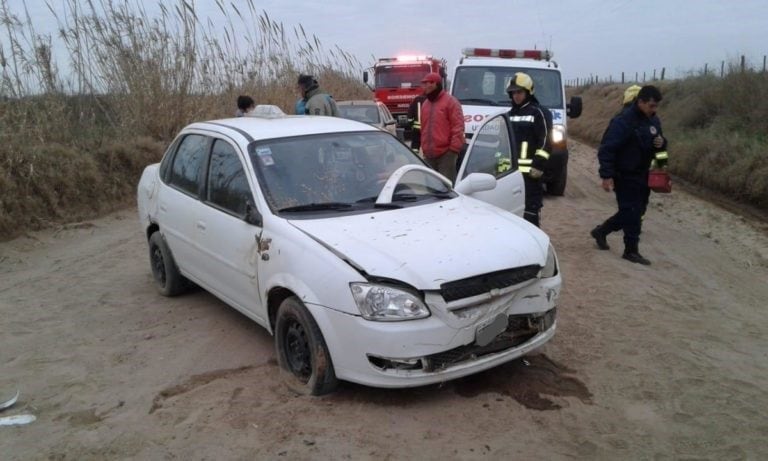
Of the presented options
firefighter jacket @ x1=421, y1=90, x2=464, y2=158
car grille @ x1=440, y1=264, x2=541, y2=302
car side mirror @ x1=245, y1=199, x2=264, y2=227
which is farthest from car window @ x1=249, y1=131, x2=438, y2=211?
firefighter jacket @ x1=421, y1=90, x2=464, y2=158

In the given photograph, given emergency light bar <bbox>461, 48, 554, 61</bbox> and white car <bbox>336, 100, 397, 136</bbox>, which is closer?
emergency light bar <bbox>461, 48, 554, 61</bbox>

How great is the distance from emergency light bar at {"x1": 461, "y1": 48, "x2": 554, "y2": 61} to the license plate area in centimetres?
850

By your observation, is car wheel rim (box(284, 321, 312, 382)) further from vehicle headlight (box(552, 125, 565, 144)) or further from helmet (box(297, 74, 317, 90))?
vehicle headlight (box(552, 125, 565, 144))

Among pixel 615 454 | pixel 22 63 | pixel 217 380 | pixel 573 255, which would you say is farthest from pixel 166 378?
pixel 22 63

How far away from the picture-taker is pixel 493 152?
632 centimetres

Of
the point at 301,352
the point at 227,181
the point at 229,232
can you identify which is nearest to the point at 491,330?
the point at 301,352

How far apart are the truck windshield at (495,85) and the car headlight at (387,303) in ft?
25.1

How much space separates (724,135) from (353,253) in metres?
13.2

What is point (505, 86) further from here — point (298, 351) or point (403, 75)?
point (403, 75)

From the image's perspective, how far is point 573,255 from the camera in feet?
Answer: 23.4

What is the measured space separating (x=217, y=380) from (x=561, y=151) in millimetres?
7617

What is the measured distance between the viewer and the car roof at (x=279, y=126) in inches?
193

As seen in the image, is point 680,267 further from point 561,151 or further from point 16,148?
point 16,148

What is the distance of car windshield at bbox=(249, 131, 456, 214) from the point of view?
174 inches
